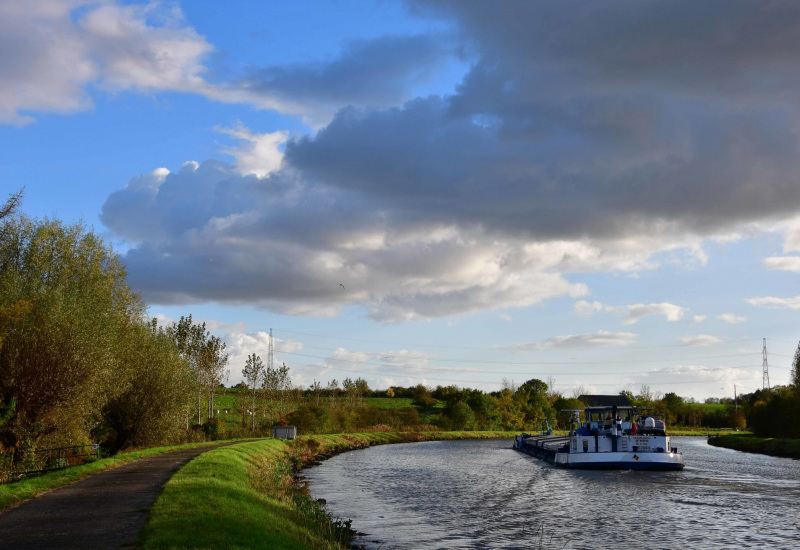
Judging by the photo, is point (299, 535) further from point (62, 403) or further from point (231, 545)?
point (62, 403)

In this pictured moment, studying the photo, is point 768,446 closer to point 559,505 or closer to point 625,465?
point 625,465

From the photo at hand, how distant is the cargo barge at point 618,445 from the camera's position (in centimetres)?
6406

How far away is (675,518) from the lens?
35312 millimetres

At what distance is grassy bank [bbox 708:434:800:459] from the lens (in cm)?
8512

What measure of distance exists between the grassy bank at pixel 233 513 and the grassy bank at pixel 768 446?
224 ft

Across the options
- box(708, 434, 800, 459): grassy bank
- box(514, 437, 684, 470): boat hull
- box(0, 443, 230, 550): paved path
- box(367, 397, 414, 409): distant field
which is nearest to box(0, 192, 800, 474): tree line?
box(0, 443, 230, 550): paved path

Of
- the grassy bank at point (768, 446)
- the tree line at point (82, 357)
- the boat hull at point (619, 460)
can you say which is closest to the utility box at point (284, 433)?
the tree line at point (82, 357)

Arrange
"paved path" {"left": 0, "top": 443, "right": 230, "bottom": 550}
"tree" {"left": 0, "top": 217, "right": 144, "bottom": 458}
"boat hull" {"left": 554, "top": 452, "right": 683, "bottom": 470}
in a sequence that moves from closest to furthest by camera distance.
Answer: "paved path" {"left": 0, "top": 443, "right": 230, "bottom": 550}
"tree" {"left": 0, "top": 217, "right": 144, "bottom": 458}
"boat hull" {"left": 554, "top": 452, "right": 683, "bottom": 470}

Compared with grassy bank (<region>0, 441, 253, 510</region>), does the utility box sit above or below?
above

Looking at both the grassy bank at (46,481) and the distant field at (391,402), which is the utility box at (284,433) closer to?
the grassy bank at (46,481)

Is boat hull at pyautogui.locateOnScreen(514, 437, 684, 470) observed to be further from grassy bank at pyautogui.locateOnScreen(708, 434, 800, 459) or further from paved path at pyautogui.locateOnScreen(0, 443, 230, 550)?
paved path at pyautogui.locateOnScreen(0, 443, 230, 550)

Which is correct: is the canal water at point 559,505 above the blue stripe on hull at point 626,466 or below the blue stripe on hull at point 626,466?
below

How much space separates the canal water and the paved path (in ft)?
30.2

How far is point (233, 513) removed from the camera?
77.6 feet
